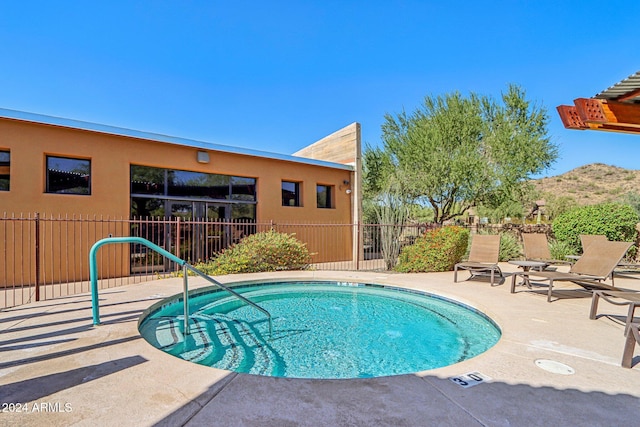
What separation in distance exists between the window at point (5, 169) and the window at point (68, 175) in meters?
0.71

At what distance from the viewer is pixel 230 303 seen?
6305 millimetres

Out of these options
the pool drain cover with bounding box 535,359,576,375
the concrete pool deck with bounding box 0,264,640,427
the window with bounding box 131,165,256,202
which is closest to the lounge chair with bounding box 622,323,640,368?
the concrete pool deck with bounding box 0,264,640,427

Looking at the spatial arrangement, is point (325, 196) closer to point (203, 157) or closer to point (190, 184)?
point (203, 157)

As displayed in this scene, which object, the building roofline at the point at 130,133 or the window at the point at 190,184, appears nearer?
the building roofline at the point at 130,133

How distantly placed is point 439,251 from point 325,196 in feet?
18.7

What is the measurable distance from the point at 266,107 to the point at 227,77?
2786mm

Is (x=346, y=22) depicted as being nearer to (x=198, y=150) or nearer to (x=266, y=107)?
(x=266, y=107)

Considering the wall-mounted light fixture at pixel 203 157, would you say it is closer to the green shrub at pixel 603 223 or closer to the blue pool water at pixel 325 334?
the blue pool water at pixel 325 334

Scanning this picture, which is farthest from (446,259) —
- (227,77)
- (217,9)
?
(227,77)

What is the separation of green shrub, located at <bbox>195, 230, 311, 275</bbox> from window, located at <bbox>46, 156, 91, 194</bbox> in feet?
11.9

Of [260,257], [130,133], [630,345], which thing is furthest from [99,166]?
[630,345]

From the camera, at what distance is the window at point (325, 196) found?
1305 cm

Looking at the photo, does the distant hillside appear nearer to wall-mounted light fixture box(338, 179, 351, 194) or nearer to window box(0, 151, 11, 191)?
wall-mounted light fixture box(338, 179, 351, 194)

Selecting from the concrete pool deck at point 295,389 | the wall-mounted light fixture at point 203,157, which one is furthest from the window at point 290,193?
the concrete pool deck at point 295,389
